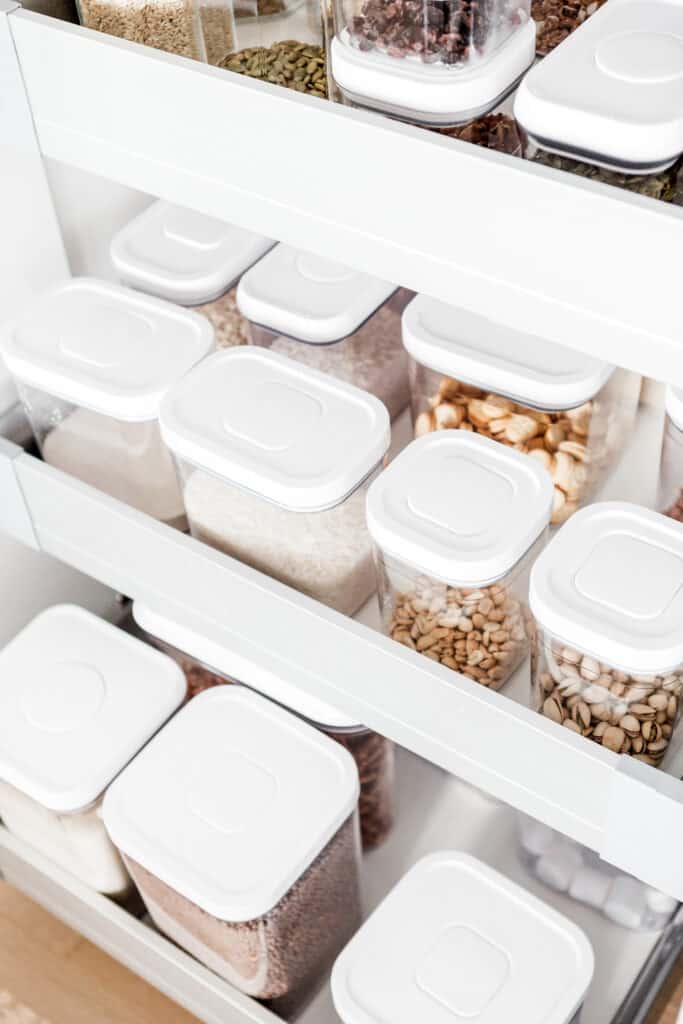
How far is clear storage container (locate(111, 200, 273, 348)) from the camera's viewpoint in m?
1.15

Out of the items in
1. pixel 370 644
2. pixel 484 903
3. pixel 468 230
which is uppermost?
pixel 468 230

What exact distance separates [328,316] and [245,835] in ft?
1.43

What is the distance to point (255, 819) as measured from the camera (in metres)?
1.06

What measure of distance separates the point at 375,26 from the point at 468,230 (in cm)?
14

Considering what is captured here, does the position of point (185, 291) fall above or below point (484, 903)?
above

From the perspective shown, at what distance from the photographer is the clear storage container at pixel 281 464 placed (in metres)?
0.94

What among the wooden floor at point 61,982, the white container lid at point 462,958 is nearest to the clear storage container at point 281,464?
the white container lid at point 462,958

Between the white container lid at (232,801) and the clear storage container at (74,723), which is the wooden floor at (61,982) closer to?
the clear storage container at (74,723)

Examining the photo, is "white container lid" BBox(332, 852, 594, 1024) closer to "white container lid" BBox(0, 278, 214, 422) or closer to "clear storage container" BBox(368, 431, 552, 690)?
"clear storage container" BBox(368, 431, 552, 690)

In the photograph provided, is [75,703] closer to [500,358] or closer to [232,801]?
[232,801]

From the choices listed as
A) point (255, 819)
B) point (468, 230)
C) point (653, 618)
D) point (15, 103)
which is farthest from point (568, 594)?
point (15, 103)

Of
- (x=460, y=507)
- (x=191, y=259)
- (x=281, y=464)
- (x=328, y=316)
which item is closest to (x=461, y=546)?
(x=460, y=507)

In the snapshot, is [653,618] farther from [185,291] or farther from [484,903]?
[185,291]

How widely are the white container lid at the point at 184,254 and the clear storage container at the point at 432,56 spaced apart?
0.45m
